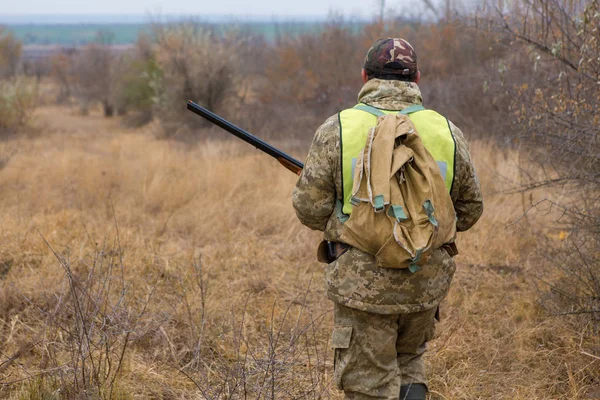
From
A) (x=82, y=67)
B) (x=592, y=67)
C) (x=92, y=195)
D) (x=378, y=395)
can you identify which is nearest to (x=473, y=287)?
(x=592, y=67)

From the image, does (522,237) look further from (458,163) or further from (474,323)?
(458,163)

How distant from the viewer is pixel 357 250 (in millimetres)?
2295

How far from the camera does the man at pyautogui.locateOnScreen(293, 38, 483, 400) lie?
2277 mm

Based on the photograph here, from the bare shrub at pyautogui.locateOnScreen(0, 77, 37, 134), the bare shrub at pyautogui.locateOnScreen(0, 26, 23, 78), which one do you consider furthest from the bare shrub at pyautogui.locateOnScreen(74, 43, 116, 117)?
the bare shrub at pyautogui.locateOnScreen(0, 77, 37, 134)

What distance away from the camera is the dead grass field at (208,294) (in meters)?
3.03

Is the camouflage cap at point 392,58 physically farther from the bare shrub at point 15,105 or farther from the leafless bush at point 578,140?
the bare shrub at point 15,105

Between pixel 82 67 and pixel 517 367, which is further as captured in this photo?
pixel 82 67

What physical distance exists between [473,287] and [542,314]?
0.71 metres

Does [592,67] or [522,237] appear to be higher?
[592,67]

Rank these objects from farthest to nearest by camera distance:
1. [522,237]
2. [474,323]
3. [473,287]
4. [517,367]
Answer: [522,237] → [473,287] → [474,323] → [517,367]

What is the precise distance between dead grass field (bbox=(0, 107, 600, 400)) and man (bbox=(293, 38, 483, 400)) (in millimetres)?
283

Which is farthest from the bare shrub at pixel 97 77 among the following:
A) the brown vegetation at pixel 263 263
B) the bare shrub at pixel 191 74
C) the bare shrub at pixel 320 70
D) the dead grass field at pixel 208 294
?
the dead grass field at pixel 208 294

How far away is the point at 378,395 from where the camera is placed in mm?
2357

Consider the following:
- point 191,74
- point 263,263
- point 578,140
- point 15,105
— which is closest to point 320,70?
point 191,74
